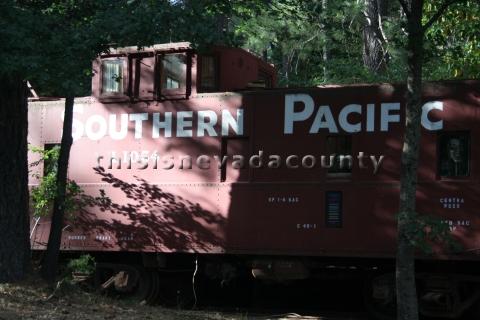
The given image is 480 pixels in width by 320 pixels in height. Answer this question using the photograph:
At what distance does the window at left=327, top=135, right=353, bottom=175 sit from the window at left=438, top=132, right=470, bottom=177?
1220 mm

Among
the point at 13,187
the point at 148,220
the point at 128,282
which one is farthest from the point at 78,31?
the point at 128,282

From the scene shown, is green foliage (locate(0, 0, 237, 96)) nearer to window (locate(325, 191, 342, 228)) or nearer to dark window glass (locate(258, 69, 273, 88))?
→ window (locate(325, 191, 342, 228))

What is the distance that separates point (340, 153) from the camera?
9156 millimetres

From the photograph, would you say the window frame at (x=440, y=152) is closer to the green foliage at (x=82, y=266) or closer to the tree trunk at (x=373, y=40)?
the green foliage at (x=82, y=266)

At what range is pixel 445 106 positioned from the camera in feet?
28.5

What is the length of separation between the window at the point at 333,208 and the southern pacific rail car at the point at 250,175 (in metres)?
0.02

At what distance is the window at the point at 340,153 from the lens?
9102 millimetres

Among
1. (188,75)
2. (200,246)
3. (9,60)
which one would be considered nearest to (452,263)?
(200,246)

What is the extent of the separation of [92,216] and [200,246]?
1929 millimetres

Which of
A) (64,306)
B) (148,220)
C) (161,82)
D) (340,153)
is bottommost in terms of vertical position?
(64,306)

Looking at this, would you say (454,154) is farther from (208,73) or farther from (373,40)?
(373,40)

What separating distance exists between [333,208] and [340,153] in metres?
0.78

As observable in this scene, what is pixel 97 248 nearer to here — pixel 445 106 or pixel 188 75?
pixel 188 75

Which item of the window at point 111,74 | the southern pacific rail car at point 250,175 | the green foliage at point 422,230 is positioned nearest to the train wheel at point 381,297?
the southern pacific rail car at point 250,175
